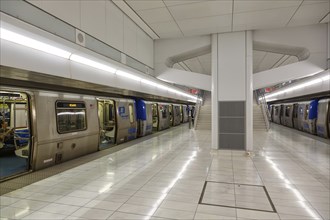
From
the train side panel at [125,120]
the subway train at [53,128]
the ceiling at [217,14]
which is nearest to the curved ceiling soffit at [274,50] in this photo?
the ceiling at [217,14]

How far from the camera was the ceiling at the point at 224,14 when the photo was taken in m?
5.14

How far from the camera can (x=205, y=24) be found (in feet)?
21.0

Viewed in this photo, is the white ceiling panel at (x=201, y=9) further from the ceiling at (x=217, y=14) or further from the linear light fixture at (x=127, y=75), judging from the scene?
the linear light fixture at (x=127, y=75)

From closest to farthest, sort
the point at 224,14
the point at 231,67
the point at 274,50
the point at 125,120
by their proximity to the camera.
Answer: the point at 224,14
the point at 231,67
the point at 274,50
the point at 125,120

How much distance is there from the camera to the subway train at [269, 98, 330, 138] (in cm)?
1041

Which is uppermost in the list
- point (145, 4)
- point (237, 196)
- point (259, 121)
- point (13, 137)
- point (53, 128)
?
point (145, 4)

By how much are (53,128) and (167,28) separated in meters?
4.29

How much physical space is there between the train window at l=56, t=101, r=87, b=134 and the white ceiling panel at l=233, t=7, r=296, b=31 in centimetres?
501

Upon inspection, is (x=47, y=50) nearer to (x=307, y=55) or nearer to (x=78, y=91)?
(x=78, y=91)

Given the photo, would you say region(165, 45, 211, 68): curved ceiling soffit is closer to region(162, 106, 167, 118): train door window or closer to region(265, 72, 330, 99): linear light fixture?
region(265, 72, 330, 99): linear light fixture

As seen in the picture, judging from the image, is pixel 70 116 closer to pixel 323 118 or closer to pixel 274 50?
pixel 274 50

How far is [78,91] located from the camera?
6.50 m

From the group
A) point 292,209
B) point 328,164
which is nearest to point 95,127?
point 292,209

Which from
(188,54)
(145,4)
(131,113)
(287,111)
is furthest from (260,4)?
(287,111)
